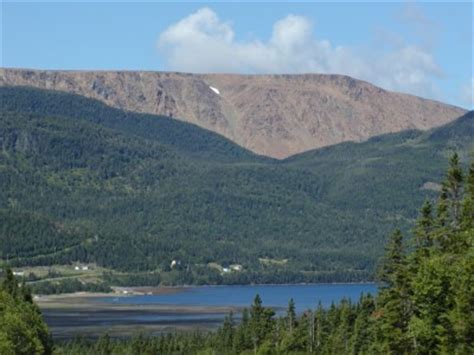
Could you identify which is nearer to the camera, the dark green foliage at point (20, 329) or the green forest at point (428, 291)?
the green forest at point (428, 291)

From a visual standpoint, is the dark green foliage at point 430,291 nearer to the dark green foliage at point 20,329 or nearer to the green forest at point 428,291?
the green forest at point 428,291

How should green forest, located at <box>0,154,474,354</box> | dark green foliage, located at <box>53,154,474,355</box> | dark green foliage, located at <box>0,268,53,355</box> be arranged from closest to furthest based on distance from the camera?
dark green foliage, located at <box>53,154,474,355</box> → green forest, located at <box>0,154,474,354</box> → dark green foliage, located at <box>0,268,53,355</box>

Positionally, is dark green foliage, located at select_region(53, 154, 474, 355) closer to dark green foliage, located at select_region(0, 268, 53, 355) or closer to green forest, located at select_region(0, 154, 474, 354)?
green forest, located at select_region(0, 154, 474, 354)

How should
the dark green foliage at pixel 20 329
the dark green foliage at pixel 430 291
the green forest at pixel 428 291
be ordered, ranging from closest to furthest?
1. the dark green foliage at pixel 430 291
2. the green forest at pixel 428 291
3. the dark green foliage at pixel 20 329

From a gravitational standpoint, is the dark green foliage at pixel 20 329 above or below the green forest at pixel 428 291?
below

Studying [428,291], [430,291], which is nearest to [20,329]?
[428,291]

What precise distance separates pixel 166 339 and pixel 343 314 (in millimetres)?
45189

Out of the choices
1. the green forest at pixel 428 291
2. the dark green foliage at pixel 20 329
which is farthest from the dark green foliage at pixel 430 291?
the dark green foliage at pixel 20 329

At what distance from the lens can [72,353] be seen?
163 m

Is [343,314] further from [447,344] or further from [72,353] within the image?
[447,344]

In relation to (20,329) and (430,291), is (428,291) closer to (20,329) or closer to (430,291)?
(430,291)

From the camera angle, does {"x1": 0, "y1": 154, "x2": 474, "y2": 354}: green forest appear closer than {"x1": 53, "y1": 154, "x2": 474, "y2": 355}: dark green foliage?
No

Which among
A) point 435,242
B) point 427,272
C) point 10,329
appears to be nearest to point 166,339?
point 10,329

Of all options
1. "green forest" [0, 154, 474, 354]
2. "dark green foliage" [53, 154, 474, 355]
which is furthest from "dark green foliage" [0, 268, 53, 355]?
"dark green foliage" [53, 154, 474, 355]
